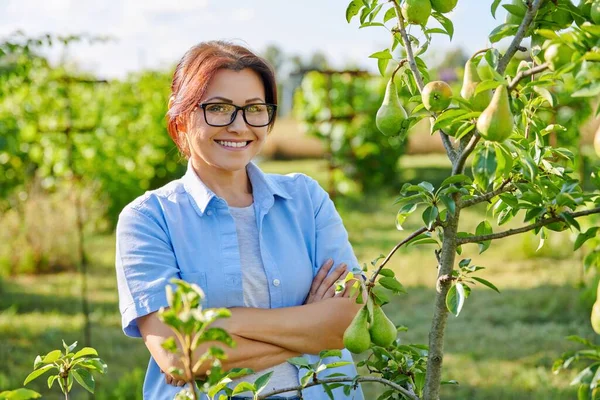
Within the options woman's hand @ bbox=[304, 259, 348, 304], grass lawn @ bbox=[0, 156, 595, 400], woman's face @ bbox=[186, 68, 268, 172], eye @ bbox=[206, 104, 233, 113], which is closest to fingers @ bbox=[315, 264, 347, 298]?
woman's hand @ bbox=[304, 259, 348, 304]

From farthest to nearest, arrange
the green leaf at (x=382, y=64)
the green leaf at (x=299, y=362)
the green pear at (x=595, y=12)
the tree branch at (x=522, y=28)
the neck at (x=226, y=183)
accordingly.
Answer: the neck at (x=226, y=183) < the green leaf at (x=382, y=64) < the green leaf at (x=299, y=362) < the tree branch at (x=522, y=28) < the green pear at (x=595, y=12)

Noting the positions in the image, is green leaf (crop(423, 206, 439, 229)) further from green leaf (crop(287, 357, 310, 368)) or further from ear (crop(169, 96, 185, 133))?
ear (crop(169, 96, 185, 133))

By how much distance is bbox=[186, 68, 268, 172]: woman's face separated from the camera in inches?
74.4

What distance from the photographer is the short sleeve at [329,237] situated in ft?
6.59

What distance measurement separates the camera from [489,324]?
545cm

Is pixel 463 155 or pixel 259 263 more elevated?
pixel 463 155

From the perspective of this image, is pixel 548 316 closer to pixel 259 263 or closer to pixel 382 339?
pixel 259 263

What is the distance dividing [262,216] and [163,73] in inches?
313

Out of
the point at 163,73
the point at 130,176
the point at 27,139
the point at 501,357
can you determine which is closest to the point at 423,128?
the point at 163,73

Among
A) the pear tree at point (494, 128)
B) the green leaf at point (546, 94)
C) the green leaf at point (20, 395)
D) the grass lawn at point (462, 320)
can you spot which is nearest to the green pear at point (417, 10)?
the pear tree at point (494, 128)

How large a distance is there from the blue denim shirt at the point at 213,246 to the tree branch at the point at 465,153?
27.9 inches

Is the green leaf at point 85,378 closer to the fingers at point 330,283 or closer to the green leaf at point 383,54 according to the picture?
the fingers at point 330,283

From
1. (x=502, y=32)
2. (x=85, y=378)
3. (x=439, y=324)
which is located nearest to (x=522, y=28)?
(x=502, y=32)

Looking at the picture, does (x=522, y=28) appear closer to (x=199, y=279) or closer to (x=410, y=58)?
(x=410, y=58)
